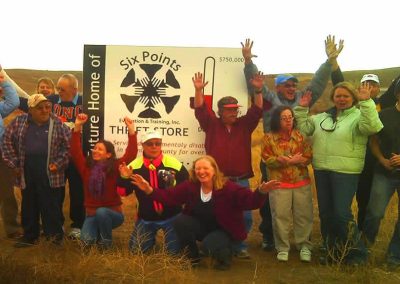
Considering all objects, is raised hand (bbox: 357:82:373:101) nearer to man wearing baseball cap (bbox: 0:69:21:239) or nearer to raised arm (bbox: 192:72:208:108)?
raised arm (bbox: 192:72:208:108)

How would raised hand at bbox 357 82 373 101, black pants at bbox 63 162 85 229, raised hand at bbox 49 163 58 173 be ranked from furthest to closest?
black pants at bbox 63 162 85 229
raised hand at bbox 49 163 58 173
raised hand at bbox 357 82 373 101

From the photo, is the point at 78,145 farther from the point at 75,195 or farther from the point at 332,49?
the point at 332,49

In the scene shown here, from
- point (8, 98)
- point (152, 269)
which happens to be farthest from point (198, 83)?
point (8, 98)

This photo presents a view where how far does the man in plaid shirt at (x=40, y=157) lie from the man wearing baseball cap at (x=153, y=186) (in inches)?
39.4

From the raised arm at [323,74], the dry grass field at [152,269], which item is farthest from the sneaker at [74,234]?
the raised arm at [323,74]

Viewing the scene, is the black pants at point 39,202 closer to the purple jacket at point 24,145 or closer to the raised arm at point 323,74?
the purple jacket at point 24,145

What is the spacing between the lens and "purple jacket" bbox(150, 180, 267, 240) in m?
5.50

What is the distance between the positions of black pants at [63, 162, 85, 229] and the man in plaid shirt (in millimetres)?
448

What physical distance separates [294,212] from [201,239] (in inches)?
45.1

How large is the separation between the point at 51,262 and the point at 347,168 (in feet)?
10.9

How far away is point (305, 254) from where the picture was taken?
5.98 m

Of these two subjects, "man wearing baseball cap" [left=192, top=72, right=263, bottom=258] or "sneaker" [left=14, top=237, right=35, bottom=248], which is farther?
"sneaker" [left=14, top=237, right=35, bottom=248]

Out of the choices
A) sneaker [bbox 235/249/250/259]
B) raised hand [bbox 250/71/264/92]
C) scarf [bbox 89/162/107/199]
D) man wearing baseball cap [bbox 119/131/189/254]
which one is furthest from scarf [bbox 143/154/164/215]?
raised hand [bbox 250/71/264/92]

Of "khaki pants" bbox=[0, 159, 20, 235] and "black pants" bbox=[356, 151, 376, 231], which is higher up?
"black pants" bbox=[356, 151, 376, 231]
